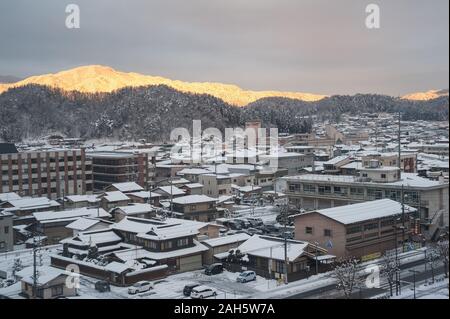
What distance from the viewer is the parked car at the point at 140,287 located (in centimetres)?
527

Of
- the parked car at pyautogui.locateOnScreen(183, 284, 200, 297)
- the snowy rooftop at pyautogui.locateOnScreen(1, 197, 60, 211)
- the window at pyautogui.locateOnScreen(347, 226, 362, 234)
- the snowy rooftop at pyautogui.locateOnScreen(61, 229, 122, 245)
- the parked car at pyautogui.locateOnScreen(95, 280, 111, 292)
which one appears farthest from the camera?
the snowy rooftop at pyautogui.locateOnScreen(1, 197, 60, 211)

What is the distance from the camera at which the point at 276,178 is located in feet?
43.7

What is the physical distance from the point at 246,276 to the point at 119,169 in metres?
8.46

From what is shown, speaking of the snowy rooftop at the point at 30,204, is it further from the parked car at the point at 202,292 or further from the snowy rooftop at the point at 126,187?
the parked car at the point at 202,292

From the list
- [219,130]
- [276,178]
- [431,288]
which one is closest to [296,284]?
[431,288]

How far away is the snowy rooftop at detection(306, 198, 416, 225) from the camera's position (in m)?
6.34

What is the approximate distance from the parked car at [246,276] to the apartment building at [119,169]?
27.2ft

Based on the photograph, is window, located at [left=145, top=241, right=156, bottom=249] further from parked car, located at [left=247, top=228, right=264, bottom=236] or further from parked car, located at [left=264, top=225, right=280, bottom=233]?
parked car, located at [left=264, top=225, right=280, bottom=233]

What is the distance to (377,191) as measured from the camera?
8211 millimetres

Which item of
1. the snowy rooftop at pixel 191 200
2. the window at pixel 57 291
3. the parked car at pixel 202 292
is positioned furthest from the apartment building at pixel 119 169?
the parked car at pixel 202 292

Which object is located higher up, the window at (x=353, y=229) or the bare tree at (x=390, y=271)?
the window at (x=353, y=229)

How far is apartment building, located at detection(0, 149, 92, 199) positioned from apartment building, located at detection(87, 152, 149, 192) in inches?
22.6

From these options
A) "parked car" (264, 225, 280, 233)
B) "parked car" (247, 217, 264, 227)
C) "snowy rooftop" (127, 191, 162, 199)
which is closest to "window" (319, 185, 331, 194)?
"parked car" (247, 217, 264, 227)
